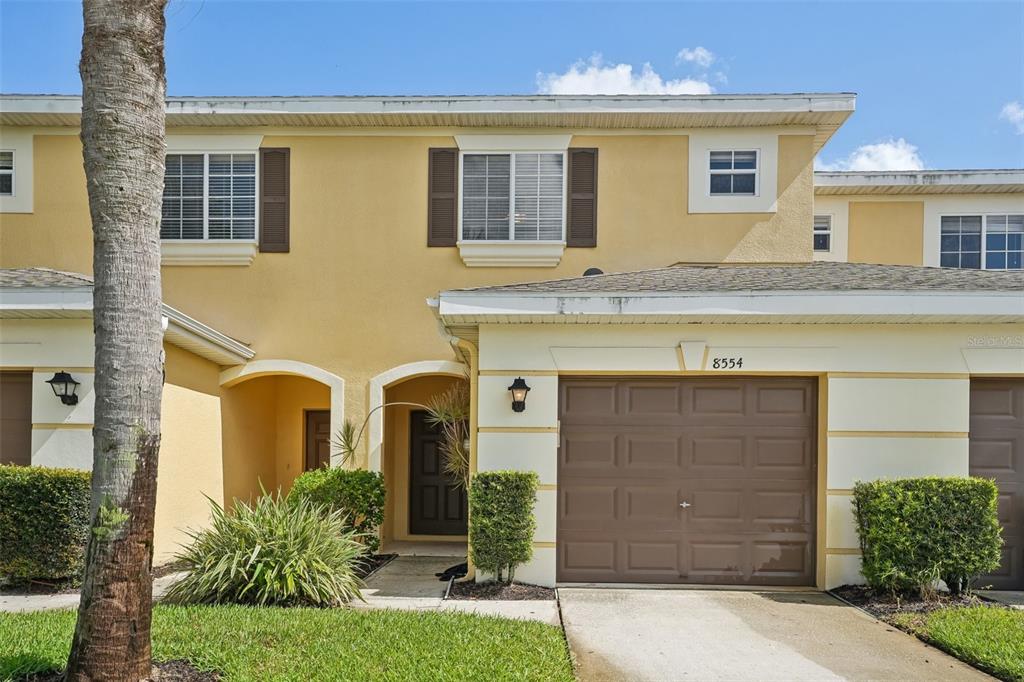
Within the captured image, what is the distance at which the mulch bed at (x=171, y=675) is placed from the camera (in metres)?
4.89

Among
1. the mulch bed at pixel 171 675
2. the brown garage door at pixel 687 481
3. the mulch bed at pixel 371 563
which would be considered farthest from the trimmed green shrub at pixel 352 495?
the mulch bed at pixel 171 675

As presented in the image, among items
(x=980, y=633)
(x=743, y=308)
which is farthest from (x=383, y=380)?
(x=980, y=633)

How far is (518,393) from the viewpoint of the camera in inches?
333

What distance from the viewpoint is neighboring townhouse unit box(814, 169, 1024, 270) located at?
1469 centimetres

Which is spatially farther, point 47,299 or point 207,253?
point 207,253

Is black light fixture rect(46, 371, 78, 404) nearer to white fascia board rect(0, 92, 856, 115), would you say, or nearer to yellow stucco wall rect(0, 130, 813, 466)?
yellow stucco wall rect(0, 130, 813, 466)

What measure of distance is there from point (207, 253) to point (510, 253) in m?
5.01

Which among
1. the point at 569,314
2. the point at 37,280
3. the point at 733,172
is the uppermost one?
the point at 733,172

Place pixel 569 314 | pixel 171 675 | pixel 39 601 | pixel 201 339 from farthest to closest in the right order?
pixel 201 339 < pixel 569 314 < pixel 39 601 < pixel 171 675

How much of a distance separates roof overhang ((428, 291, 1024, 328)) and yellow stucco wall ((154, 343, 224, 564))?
421 centimetres

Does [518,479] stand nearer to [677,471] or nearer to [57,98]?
[677,471]

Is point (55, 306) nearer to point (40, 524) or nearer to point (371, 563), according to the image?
point (40, 524)

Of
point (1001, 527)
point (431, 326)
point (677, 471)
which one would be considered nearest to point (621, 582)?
point (677, 471)

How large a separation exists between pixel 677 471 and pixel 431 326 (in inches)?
201
